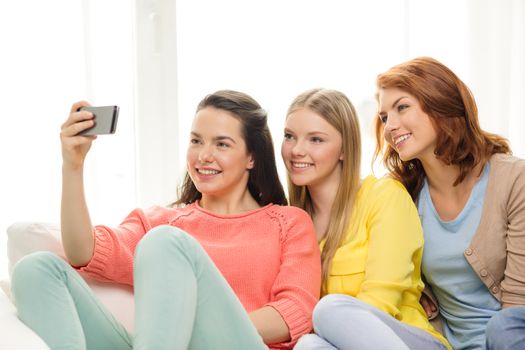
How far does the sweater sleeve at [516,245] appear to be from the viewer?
1745 millimetres

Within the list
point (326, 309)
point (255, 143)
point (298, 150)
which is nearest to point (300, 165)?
point (298, 150)

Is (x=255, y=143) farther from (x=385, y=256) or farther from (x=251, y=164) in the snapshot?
(x=385, y=256)

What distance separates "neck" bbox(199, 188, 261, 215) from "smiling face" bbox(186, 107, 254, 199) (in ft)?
0.14

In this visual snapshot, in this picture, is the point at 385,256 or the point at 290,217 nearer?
the point at 385,256

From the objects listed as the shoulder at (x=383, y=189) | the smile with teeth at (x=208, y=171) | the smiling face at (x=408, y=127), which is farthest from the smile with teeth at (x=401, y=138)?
the smile with teeth at (x=208, y=171)

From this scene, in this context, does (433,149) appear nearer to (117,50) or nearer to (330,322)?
(330,322)

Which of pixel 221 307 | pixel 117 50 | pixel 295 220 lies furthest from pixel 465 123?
pixel 117 50

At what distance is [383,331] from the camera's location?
153 centimetres

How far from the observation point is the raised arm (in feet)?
5.18

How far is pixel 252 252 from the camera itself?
181cm

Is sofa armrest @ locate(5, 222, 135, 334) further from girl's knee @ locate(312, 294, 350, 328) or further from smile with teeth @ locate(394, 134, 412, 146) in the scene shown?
smile with teeth @ locate(394, 134, 412, 146)

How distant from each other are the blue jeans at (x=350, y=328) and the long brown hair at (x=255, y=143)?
0.50 metres

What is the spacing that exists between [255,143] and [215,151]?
138 millimetres

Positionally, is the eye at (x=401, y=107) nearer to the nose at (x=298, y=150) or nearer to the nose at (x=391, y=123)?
the nose at (x=391, y=123)
